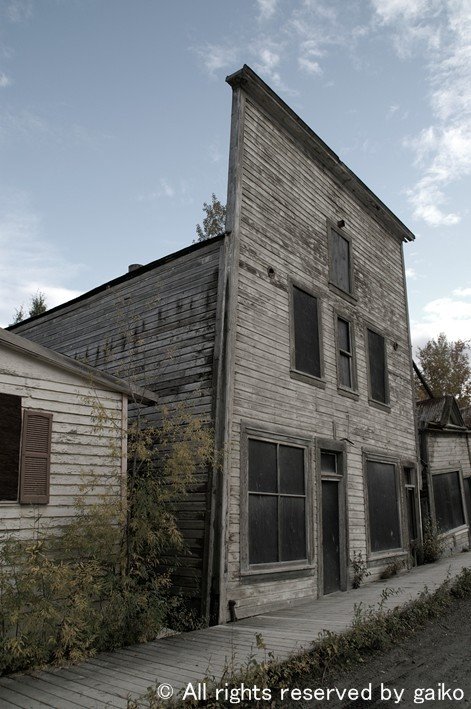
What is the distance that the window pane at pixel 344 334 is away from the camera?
1323 centimetres

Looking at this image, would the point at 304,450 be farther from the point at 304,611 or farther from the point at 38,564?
the point at 38,564

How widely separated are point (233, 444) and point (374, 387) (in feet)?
20.3

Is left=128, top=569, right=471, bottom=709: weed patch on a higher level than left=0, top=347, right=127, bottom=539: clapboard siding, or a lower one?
lower

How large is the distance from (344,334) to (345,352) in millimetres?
483

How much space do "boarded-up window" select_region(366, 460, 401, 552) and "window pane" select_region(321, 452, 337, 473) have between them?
1.38 metres

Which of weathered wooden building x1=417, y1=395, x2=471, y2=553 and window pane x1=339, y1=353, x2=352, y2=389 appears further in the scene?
weathered wooden building x1=417, y1=395, x2=471, y2=553

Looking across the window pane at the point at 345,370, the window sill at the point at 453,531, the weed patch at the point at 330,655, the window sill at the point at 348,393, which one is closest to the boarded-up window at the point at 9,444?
the weed patch at the point at 330,655

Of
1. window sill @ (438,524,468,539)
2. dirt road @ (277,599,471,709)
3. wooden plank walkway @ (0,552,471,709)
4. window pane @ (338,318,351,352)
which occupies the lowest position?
dirt road @ (277,599,471,709)

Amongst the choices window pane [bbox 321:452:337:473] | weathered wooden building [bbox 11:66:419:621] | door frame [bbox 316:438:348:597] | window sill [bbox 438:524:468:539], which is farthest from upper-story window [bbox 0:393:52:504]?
window sill [bbox 438:524:468:539]

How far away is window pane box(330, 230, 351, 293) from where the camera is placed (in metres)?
13.4

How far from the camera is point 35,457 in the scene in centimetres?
716

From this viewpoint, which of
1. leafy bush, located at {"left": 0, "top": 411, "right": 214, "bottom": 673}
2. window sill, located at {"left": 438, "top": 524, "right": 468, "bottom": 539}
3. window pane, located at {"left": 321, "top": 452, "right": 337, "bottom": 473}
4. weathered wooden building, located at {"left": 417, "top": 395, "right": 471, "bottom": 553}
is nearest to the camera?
leafy bush, located at {"left": 0, "top": 411, "right": 214, "bottom": 673}

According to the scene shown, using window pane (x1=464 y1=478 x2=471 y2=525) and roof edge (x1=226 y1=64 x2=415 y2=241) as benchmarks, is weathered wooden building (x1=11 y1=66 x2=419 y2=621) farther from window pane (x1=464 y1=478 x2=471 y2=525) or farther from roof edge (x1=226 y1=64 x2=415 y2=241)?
window pane (x1=464 y1=478 x2=471 y2=525)

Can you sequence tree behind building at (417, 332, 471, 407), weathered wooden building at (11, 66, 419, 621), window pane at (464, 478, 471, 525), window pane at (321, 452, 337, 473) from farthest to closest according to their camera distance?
tree behind building at (417, 332, 471, 407)
window pane at (464, 478, 471, 525)
window pane at (321, 452, 337, 473)
weathered wooden building at (11, 66, 419, 621)
